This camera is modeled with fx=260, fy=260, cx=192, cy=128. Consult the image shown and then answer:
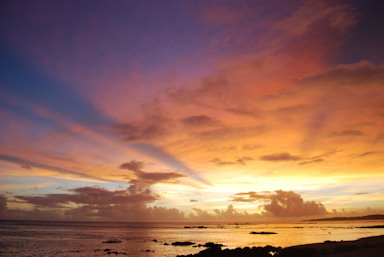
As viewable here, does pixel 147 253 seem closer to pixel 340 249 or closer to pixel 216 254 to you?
pixel 216 254

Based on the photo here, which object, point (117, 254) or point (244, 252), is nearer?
point (244, 252)

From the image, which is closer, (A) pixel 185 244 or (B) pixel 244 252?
(B) pixel 244 252

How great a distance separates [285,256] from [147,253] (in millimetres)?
30830

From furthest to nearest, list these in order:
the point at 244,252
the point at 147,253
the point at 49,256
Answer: the point at 147,253, the point at 49,256, the point at 244,252

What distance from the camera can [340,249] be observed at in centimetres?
4419

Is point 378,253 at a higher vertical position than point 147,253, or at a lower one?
higher

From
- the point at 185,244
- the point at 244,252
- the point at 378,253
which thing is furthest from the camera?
the point at 185,244

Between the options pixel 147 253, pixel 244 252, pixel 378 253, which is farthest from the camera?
pixel 147 253

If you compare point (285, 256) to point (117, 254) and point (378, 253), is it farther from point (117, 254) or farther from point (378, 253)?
point (117, 254)

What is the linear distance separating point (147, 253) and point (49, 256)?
2019 centimetres

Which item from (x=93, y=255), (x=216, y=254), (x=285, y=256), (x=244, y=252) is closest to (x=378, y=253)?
(x=285, y=256)

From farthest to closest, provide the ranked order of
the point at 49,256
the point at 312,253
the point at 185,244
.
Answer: the point at 185,244, the point at 49,256, the point at 312,253

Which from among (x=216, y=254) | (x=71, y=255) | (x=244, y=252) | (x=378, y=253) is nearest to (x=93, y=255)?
(x=71, y=255)

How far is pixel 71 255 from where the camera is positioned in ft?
181
